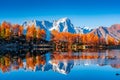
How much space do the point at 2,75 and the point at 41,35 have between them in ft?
431

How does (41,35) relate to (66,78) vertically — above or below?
above

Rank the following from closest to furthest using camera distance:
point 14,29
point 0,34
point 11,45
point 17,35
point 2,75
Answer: point 2,75
point 11,45
point 0,34
point 17,35
point 14,29

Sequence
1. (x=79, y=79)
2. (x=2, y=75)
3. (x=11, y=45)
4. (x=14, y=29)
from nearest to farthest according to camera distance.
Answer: (x=79, y=79) < (x=2, y=75) < (x=11, y=45) < (x=14, y=29)

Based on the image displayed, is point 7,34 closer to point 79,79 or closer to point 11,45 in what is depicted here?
point 11,45

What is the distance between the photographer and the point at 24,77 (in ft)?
122

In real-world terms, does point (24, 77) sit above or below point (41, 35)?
below

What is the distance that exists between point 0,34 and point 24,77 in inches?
3842

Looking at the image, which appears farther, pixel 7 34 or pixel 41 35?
pixel 41 35

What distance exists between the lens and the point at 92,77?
122 ft

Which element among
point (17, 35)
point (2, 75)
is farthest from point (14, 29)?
point (2, 75)

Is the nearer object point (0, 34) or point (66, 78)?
point (66, 78)

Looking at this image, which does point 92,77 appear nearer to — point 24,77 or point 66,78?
point 66,78

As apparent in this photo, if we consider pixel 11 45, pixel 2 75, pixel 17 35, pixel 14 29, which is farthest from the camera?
pixel 14 29

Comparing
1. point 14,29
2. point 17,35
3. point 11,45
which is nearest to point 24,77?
point 11,45
